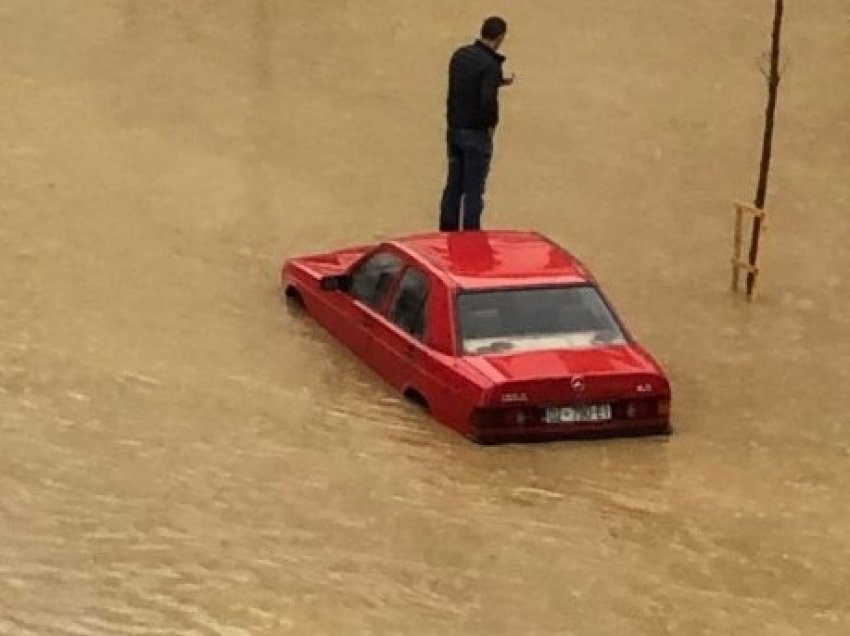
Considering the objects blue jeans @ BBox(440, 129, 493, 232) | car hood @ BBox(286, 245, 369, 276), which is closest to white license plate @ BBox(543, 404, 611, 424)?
car hood @ BBox(286, 245, 369, 276)

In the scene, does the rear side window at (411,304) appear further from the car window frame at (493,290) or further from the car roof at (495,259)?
the car window frame at (493,290)

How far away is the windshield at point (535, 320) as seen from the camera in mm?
15930

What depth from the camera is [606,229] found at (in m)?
23.0

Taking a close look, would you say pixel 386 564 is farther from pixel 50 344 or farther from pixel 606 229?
pixel 606 229

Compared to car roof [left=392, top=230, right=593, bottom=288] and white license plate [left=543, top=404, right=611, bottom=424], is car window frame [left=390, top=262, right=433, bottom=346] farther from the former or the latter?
white license plate [left=543, top=404, right=611, bottom=424]

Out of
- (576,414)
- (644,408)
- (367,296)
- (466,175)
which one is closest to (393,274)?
(367,296)

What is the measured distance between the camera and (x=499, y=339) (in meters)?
16.0

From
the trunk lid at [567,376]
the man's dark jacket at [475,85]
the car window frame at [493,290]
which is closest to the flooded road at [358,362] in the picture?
the trunk lid at [567,376]

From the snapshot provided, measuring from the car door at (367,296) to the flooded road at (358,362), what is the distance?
22cm

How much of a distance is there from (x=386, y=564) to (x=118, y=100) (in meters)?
16.4

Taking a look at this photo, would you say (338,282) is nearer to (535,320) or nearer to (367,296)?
(367,296)

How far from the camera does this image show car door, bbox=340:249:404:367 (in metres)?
17.0

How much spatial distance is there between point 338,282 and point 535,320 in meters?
2.13

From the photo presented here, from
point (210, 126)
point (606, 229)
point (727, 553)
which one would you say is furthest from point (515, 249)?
point (210, 126)
